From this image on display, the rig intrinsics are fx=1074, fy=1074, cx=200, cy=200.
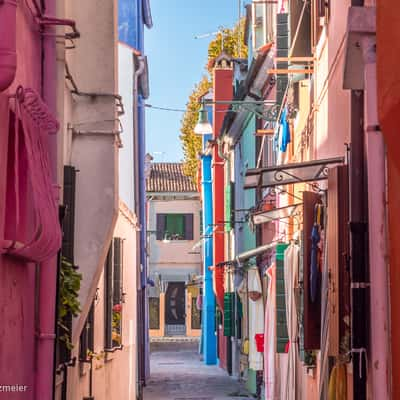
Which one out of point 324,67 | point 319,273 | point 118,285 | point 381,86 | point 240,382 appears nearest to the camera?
point 381,86

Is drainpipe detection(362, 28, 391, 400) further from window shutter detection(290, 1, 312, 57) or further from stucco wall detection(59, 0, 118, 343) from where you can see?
window shutter detection(290, 1, 312, 57)

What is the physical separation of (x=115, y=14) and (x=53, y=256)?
11.6 feet

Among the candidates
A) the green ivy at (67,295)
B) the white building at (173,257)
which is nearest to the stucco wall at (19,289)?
the green ivy at (67,295)

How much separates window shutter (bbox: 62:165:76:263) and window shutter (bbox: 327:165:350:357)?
235 cm

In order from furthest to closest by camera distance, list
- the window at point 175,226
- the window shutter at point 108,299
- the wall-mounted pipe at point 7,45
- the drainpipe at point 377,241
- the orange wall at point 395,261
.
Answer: the window at point 175,226
the window shutter at point 108,299
the drainpipe at point 377,241
the orange wall at point 395,261
the wall-mounted pipe at point 7,45

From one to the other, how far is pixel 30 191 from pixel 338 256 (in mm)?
2969

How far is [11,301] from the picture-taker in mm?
7168

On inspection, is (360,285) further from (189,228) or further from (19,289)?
(189,228)

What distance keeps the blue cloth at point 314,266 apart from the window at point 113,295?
3.83 meters

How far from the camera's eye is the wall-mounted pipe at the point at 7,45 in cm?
591

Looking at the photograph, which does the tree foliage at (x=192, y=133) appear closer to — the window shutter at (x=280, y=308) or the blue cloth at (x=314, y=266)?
the window shutter at (x=280, y=308)

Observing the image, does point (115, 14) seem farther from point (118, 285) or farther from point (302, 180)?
point (118, 285)

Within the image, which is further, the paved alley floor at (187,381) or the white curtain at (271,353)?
the paved alley floor at (187,381)

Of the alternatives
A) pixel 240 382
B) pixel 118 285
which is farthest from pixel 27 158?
pixel 240 382
